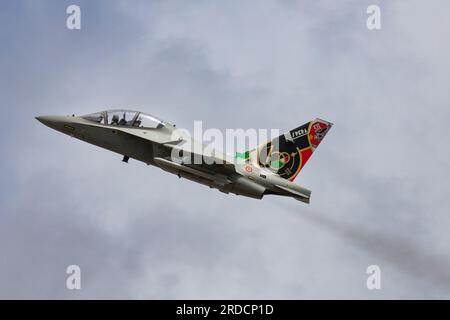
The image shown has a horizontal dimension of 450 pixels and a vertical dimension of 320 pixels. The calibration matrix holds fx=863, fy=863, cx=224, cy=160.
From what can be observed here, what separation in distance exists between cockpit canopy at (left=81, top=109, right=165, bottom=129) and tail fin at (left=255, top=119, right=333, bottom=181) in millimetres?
5285

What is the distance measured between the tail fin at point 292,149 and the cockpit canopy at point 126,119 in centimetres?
528

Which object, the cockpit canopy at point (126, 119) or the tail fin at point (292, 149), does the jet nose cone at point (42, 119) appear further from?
the tail fin at point (292, 149)

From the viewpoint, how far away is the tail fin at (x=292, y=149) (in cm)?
4034

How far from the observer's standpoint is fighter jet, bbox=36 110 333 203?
38.0m

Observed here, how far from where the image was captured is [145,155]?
38688 mm

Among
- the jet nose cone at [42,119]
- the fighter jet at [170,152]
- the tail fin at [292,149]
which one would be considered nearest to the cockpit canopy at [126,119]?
the fighter jet at [170,152]

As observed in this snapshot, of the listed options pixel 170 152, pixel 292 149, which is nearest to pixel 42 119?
pixel 170 152

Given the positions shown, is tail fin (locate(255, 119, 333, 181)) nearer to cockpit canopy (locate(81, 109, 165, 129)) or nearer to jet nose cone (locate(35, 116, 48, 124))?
cockpit canopy (locate(81, 109, 165, 129))

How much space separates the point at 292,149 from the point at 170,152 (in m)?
6.21

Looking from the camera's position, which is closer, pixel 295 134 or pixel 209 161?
pixel 209 161

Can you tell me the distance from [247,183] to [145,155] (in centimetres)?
474

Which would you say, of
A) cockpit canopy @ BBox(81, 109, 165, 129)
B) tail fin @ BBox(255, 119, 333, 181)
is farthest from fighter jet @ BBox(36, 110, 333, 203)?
tail fin @ BBox(255, 119, 333, 181)

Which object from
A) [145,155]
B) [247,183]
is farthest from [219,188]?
[145,155]

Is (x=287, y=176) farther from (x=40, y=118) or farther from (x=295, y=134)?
(x=40, y=118)
